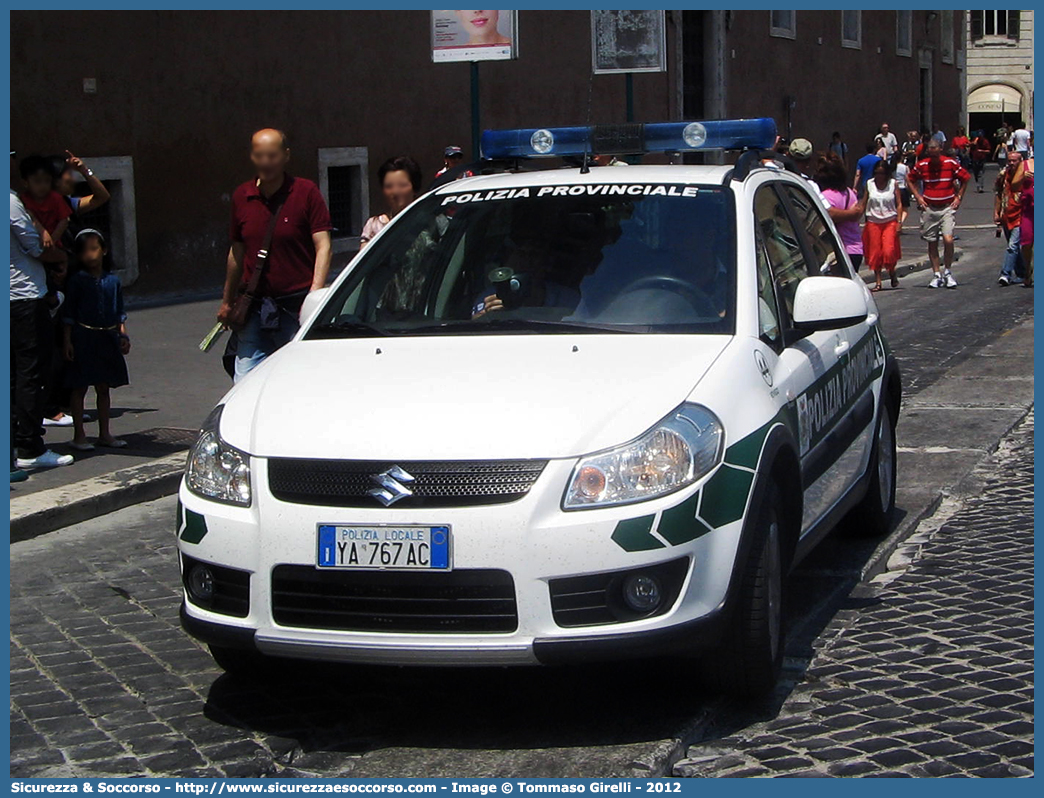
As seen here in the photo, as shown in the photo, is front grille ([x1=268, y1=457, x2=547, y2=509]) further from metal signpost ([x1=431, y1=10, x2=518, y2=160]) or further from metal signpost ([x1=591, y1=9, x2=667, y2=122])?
metal signpost ([x1=591, y1=9, x2=667, y2=122])

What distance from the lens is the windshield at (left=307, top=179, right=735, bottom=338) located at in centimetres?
511

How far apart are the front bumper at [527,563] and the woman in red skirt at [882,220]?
14555mm

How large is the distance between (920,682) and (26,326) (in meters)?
5.43

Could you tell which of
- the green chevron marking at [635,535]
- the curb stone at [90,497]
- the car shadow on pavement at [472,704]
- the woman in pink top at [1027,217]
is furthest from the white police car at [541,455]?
the woman in pink top at [1027,217]

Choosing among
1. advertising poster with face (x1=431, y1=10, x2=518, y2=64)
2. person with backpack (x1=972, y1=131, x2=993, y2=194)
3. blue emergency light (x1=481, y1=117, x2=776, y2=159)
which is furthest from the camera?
person with backpack (x1=972, y1=131, x2=993, y2=194)

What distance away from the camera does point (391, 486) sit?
A: 4.12m

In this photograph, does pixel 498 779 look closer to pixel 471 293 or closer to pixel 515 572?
pixel 515 572

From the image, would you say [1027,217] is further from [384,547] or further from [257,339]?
[384,547]

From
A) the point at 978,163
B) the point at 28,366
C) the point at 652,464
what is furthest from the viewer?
the point at 978,163

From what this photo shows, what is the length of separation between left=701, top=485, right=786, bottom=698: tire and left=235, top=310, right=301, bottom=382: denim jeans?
3.61 metres

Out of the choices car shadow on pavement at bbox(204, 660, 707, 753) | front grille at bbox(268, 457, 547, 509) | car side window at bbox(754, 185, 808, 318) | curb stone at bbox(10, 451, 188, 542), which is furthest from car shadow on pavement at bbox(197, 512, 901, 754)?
curb stone at bbox(10, 451, 188, 542)

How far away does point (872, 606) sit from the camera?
5.71 meters

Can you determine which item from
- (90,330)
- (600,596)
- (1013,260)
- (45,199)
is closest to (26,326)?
(90,330)

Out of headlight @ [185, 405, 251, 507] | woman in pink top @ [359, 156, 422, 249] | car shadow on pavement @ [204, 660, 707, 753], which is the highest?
woman in pink top @ [359, 156, 422, 249]
